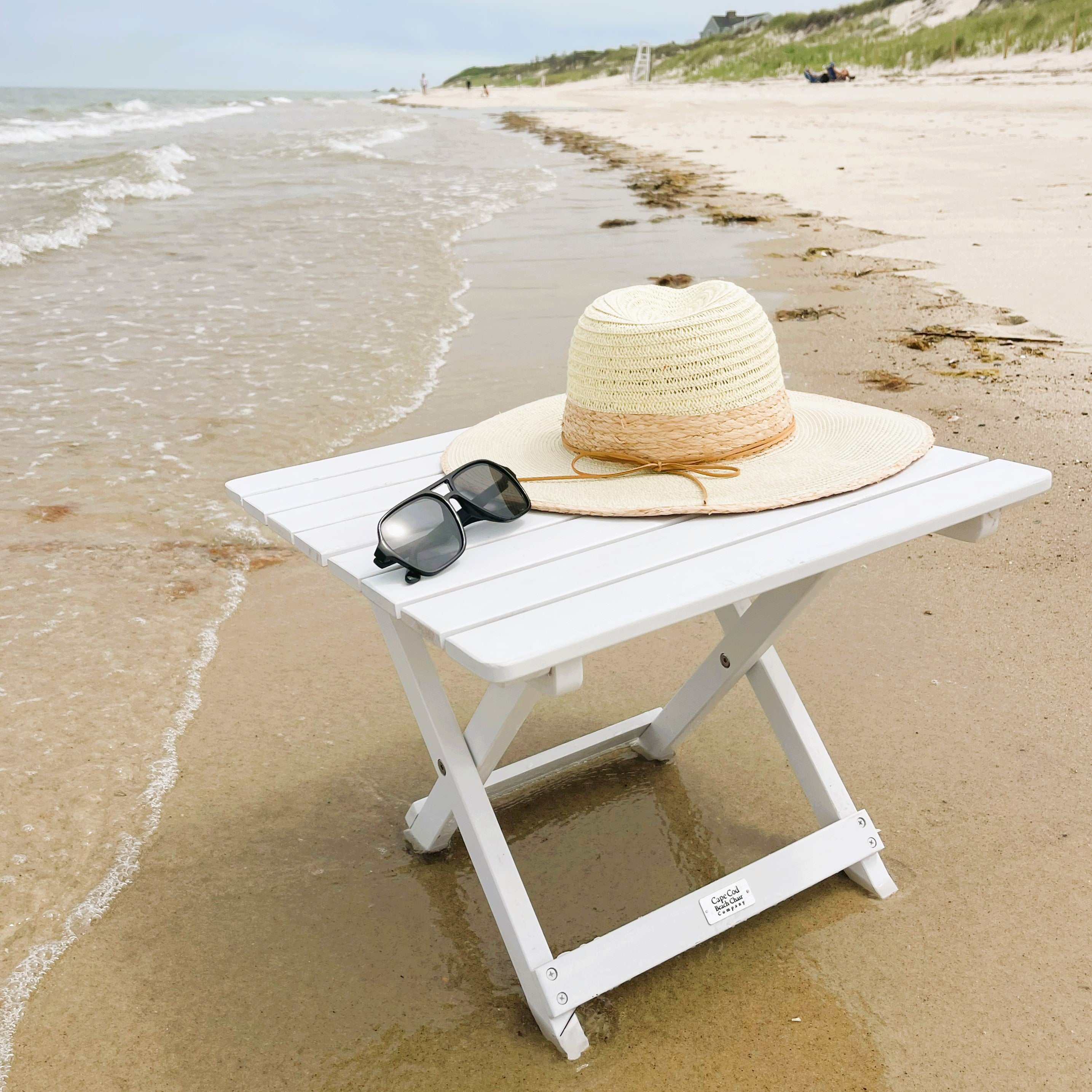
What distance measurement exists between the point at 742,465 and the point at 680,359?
0.23 m

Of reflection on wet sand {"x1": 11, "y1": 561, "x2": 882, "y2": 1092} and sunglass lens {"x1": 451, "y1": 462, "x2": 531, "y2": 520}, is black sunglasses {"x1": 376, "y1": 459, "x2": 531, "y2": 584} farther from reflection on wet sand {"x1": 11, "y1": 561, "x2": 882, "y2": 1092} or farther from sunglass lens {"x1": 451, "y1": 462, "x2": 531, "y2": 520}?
reflection on wet sand {"x1": 11, "y1": 561, "x2": 882, "y2": 1092}

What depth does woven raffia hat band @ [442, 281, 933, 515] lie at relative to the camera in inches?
72.0

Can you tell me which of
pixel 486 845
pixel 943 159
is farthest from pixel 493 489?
pixel 943 159

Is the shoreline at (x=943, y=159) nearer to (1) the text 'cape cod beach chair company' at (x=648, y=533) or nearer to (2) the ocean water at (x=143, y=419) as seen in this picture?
(2) the ocean water at (x=143, y=419)

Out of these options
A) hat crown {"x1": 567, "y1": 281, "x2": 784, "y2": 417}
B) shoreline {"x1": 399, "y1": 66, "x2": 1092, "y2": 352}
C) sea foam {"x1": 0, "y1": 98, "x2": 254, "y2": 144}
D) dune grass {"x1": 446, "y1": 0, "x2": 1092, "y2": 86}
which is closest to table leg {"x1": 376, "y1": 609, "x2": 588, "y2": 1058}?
hat crown {"x1": 567, "y1": 281, "x2": 784, "y2": 417}

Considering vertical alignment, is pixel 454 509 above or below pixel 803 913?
above

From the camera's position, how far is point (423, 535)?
158 centimetres

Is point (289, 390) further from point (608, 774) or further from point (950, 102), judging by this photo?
point (950, 102)

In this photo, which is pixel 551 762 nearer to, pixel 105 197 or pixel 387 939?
pixel 387 939

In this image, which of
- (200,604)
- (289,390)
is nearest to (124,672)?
(200,604)

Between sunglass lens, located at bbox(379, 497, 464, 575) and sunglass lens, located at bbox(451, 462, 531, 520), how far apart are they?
93 millimetres

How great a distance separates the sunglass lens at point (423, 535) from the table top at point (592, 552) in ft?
0.11

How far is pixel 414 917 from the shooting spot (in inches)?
82.0

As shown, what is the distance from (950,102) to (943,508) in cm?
2239
